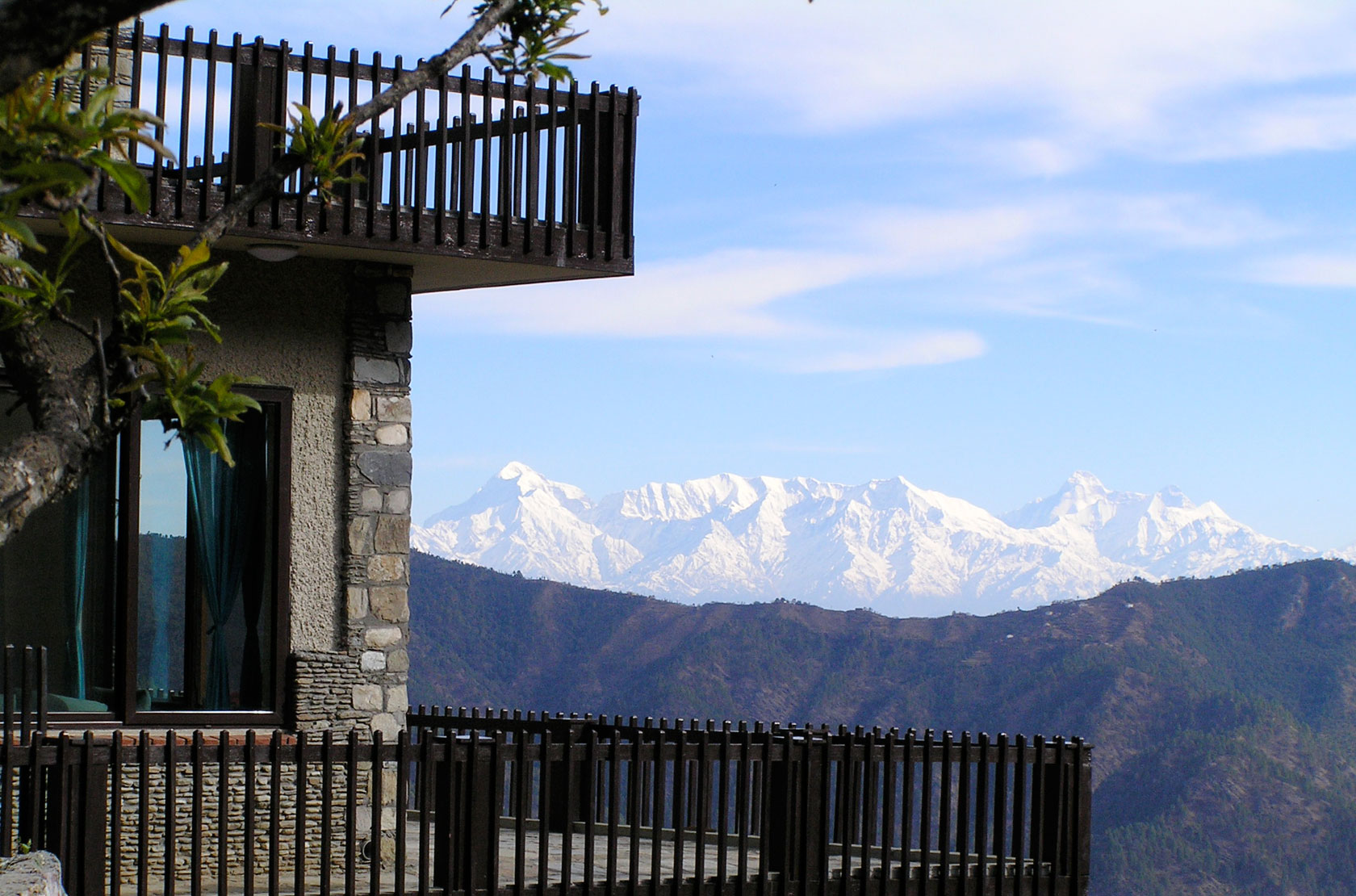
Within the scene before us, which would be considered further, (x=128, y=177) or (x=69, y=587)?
(x=69, y=587)

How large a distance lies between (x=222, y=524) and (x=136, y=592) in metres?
0.68

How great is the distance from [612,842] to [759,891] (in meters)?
0.98

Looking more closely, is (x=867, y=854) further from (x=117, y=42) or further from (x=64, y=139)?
(x=64, y=139)

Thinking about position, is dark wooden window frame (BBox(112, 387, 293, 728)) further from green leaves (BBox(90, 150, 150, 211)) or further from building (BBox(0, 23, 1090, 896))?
green leaves (BBox(90, 150, 150, 211))

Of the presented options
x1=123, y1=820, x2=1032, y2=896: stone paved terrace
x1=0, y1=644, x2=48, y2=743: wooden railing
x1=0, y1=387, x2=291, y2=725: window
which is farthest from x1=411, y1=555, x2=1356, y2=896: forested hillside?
x1=0, y1=644, x2=48, y2=743: wooden railing

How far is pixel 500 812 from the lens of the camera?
10375 millimetres

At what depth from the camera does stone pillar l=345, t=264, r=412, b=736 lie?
35.9 feet

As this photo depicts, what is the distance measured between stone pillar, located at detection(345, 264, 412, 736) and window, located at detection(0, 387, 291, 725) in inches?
17.6

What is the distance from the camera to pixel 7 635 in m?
10.7

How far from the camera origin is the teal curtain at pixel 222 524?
10859mm

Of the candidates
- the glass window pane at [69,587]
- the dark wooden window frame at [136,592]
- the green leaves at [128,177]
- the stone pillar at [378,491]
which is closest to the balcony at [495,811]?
the dark wooden window frame at [136,592]

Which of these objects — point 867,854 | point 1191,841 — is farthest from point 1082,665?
point 867,854

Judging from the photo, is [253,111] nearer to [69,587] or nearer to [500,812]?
[69,587]

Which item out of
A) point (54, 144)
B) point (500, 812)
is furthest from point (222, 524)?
point (54, 144)
